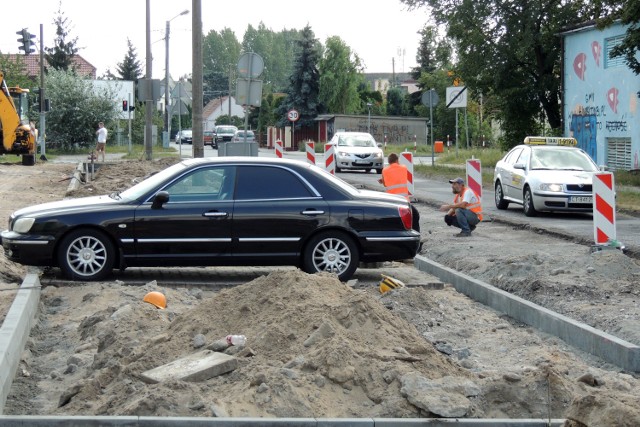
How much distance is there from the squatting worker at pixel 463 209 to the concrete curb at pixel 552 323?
135 inches

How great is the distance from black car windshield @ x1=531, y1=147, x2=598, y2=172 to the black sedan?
32.6 ft

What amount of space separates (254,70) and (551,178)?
6189 millimetres

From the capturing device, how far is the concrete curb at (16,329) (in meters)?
7.11

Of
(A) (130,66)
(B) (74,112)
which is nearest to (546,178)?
(B) (74,112)

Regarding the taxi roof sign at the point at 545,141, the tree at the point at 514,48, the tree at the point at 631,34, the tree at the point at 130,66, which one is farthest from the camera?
the tree at the point at 130,66

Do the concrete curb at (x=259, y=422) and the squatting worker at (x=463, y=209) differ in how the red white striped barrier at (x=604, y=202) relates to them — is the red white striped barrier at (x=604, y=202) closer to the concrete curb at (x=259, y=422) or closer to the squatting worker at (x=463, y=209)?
the squatting worker at (x=463, y=209)

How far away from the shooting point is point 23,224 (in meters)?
11.5

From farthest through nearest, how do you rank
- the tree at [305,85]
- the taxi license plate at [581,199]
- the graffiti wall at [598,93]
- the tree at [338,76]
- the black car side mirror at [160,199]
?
the tree at [338,76] < the tree at [305,85] < the graffiti wall at [598,93] < the taxi license plate at [581,199] < the black car side mirror at [160,199]

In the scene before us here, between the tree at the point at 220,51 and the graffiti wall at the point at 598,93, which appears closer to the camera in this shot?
the graffiti wall at the point at 598,93

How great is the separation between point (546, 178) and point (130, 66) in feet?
332

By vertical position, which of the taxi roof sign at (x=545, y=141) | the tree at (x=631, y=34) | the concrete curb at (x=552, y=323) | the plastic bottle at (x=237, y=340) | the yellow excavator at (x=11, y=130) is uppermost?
the tree at (x=631, y=34)

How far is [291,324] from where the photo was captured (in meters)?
7.37

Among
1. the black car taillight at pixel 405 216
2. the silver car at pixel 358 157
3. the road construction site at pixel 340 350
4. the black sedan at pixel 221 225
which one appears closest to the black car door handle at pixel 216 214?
the black sedan at pixel 221 225

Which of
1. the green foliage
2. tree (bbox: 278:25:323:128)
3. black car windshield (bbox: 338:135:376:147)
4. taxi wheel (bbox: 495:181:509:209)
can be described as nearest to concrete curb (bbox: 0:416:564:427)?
taxi wheel (bbox: 495:181:509:209)
